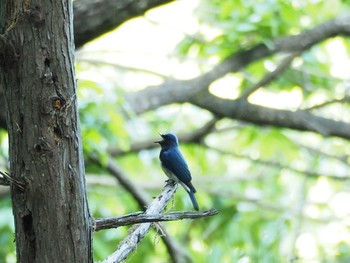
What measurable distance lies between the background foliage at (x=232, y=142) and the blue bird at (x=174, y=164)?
1.35 m

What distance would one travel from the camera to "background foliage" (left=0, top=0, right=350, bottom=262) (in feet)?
23.8

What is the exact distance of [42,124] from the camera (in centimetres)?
289

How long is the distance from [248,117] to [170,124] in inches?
65.9

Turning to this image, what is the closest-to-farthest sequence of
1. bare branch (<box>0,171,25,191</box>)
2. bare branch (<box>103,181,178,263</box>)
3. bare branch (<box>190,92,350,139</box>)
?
bare branch (<box>0,171,25,191</box>), bare branch (<box>103,181,178,263</box>), bare branch (<box>190,92,350,139</box>)

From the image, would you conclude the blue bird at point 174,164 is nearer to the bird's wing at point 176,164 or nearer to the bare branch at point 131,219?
the bird's wing at point 176,164

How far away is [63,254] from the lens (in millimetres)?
2965

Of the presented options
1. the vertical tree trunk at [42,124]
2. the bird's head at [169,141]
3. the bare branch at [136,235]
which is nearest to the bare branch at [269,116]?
the bird's head at [169,141]

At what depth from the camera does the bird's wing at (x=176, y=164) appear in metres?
4.77

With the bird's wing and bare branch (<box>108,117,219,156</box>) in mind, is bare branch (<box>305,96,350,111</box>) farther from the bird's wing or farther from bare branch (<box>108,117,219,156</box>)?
the bird's wing

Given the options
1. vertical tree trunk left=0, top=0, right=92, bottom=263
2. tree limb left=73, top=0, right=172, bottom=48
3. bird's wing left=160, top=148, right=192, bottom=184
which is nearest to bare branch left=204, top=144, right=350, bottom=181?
tree limb left=73, top=0, right=172, bottom=48

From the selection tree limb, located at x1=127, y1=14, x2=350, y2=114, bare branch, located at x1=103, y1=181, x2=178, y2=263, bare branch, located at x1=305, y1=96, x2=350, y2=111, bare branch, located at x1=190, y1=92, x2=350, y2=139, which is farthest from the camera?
bare branch, located at x1=305, y1=96, x2=350, y2=111

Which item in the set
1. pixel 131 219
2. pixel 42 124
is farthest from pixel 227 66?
pixel 42 124

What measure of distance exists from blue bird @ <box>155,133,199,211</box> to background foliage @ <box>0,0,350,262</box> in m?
1.35

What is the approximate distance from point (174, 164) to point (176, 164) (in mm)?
33
